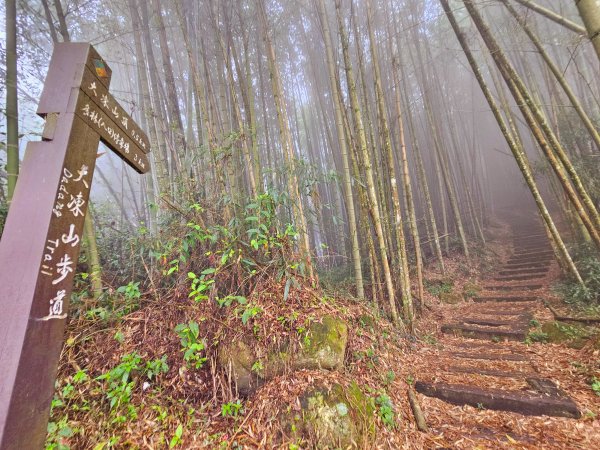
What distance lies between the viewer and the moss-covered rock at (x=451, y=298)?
5.30m

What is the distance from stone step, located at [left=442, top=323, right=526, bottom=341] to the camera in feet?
11.7

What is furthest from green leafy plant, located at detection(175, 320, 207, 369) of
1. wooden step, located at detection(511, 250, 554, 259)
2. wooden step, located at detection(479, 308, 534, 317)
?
wooden step, located at detection(511, 250, 554, 259)

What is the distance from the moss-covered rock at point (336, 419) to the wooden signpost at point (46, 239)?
155 centimetres

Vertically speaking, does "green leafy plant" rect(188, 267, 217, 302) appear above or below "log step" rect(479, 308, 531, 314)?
above

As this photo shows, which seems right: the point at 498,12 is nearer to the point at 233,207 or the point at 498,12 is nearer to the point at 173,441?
the point at 233,207

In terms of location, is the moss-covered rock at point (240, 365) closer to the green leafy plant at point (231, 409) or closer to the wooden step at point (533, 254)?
the green leafy plant at point (231, 409)

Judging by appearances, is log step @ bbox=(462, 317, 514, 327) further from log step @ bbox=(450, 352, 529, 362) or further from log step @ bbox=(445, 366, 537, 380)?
log step @ bbox=(445, 366, 537, 380)

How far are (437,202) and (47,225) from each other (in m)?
13.8


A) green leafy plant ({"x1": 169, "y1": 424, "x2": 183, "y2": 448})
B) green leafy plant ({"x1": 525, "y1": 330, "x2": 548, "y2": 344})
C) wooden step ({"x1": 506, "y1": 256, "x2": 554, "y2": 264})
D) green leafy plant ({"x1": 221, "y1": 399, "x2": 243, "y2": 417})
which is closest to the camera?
green leafy plant ({"x1": 169, "y1": 424, "x2": 183, "y2": 448})

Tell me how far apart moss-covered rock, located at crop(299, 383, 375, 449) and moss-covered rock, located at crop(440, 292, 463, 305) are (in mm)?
4037

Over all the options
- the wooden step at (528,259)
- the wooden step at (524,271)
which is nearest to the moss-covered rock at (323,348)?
the wooden step at (524,271)

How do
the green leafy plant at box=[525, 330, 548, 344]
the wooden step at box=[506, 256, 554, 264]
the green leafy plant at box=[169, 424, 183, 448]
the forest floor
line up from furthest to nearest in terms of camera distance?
the wooden step at box=[506, 256, 554, 264] → the green leafy plant at box=[525, 330, 548, 344] → the forest floor → the green leafy plant at box=[169, 424, 183, 448]

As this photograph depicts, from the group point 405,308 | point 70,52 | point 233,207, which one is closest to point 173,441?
point 233,207

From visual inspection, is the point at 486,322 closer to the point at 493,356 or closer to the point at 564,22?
the point at 493,356
